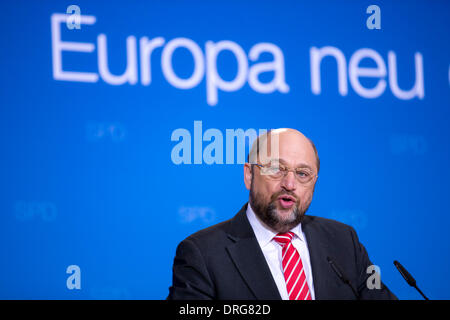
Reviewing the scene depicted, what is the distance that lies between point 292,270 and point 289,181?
365 millimetres

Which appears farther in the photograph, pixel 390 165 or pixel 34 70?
pixel 390 165

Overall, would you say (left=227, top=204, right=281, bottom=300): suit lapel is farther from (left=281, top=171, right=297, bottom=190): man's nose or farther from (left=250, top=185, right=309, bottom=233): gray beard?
(left=281, top=171, right=297, bottom=190): man's nose

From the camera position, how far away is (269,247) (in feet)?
6.80

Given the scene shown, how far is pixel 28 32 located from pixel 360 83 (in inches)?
79.2

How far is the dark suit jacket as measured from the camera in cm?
190

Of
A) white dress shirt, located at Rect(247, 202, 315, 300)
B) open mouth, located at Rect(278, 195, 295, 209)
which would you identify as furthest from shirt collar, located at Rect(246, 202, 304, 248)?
open mouth, located at Rect(278, 195, 295, 209)

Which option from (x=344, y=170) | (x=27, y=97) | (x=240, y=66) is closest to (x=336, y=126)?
(x=344, y=170)

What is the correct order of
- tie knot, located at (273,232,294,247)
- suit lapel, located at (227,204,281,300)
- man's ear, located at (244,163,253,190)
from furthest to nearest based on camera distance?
man's ear, located at (244,163,253,190), tie knot, located at (273,232,294,247), suit lapel, located at (227,204,281,300)

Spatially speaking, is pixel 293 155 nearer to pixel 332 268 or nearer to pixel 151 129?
pixel 332 268

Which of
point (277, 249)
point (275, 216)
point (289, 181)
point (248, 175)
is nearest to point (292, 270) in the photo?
point (277, 249)

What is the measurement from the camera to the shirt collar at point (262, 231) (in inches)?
82.1

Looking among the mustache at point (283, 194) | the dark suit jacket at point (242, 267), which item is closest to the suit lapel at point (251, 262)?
the dark suit jacket at point (242, 267)

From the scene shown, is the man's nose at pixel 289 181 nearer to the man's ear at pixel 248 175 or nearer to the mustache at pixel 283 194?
the mustache at pixel 283 194

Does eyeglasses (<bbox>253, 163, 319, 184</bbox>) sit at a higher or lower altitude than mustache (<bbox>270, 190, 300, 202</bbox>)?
higher
